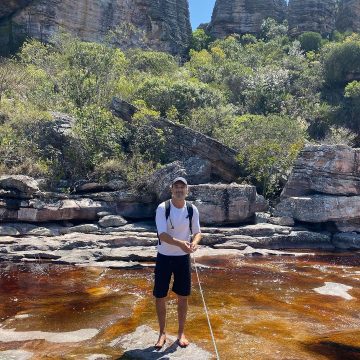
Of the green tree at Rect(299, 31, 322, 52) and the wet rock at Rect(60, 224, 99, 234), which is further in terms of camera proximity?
the green tree at Rect(299, 31, 322, 52)

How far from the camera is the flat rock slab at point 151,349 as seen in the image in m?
4.82

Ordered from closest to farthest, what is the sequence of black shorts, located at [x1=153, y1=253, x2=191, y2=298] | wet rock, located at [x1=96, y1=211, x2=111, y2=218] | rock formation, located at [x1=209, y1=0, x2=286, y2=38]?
black shorts, located at [x1=153, y1=253, x2=191, y2=298], wet rock, located at [x1=96, y1=211, x2=111, y2=218], rock formation, located at [x1=209, y1=0, x2=286, y2=38]

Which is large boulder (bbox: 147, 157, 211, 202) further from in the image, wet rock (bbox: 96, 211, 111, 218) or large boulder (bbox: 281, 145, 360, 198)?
large boulder (bbox: 281, 145, 360, 198)

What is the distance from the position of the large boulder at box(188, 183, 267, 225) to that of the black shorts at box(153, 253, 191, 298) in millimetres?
10053

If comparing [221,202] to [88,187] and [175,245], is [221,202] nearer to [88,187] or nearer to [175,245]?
[88,187]

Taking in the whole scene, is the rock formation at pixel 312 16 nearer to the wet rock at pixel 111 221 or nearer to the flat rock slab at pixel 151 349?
the wet rock at pixel 111 221

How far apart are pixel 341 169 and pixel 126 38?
26857 mm

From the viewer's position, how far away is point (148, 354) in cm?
487

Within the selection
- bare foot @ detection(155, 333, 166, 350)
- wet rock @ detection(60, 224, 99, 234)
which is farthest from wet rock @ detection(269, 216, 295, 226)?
bare foot @ detection(155, 333, 166, 350)

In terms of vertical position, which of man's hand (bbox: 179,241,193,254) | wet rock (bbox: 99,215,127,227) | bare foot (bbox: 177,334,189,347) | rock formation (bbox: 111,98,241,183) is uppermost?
rock formation (bbox: 111,98,241,183)

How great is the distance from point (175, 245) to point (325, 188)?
12786 mm

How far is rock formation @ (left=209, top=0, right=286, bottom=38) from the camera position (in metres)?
47.6

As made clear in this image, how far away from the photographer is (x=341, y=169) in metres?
16.2

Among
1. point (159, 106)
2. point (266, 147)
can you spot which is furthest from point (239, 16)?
point (266, 147)
